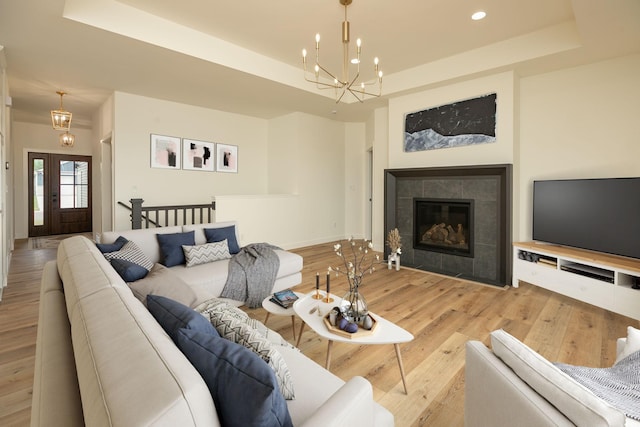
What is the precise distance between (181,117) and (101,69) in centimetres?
172

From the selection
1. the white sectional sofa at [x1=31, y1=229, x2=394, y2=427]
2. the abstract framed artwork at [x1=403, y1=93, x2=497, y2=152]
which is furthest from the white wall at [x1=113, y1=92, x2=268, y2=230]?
the white sectional sofa at [x1=31, y1=229, x2=394, y2=427]

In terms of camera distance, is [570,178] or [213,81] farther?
[213,81]

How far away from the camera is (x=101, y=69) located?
161 inches

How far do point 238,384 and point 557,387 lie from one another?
0.93 meters

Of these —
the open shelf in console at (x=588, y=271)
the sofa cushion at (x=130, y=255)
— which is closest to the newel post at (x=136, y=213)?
the sofa cushion at (x=130, y=255)

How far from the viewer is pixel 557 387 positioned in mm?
944

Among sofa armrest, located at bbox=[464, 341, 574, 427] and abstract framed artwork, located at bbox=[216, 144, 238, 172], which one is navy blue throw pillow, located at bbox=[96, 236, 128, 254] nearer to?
sofa armrest, located at bbox=[464, 341, 574, 427]

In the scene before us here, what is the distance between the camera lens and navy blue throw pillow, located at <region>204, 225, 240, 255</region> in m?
3.60

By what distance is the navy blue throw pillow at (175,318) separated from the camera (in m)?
1.11

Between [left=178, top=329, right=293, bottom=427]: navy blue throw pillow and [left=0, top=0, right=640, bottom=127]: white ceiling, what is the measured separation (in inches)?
129

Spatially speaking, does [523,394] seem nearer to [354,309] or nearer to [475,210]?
[354,309]

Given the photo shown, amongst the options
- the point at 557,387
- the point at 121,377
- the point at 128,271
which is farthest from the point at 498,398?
the point at 128,271

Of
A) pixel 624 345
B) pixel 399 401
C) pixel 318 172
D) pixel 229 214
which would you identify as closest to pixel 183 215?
pixel 229 214

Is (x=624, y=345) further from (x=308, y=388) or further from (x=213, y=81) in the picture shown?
(x=213, y=81)
